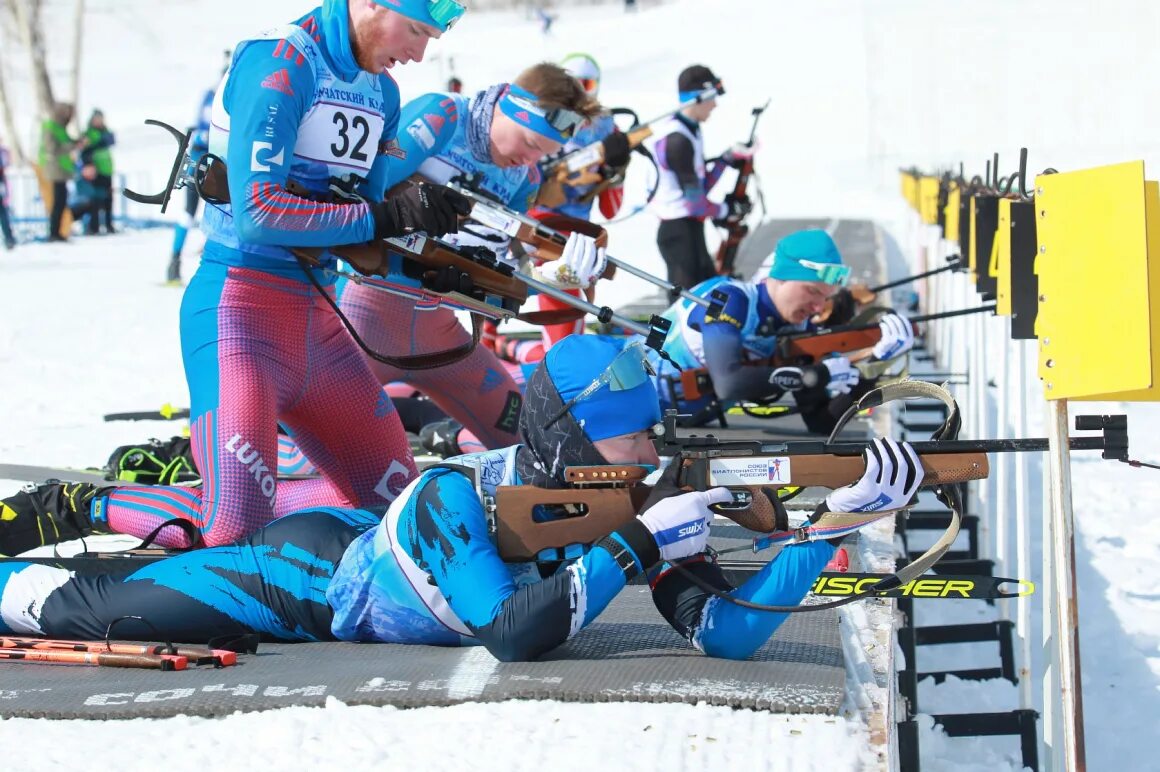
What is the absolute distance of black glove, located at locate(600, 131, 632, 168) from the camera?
27.5 ft

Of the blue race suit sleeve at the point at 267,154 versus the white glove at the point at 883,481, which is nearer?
the white glove at the point at 883,481

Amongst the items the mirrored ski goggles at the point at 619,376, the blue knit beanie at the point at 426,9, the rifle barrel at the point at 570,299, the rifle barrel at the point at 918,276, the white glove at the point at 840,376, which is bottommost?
the white glove at the point at 840,376

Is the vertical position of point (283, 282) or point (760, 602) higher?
point (283, 282)

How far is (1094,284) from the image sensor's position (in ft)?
11.1

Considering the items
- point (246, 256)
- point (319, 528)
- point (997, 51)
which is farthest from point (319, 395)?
point (997, 51)

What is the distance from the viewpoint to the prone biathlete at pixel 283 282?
14.2 feet

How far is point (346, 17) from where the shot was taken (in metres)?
4.38

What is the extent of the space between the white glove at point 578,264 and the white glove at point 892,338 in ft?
5.38

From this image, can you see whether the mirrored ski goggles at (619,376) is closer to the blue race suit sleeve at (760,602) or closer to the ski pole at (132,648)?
the blue race suit sleeve at (760,602)

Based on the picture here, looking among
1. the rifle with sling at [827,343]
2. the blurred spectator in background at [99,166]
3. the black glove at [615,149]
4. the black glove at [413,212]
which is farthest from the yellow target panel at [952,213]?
the blurred spectator in background at [99,166]

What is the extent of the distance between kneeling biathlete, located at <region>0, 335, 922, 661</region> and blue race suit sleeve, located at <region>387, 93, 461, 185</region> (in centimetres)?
194

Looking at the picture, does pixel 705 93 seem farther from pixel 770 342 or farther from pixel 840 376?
pixel 840 376

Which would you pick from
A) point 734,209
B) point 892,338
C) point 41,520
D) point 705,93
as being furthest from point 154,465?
point 734,209

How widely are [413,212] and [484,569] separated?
141 cm
